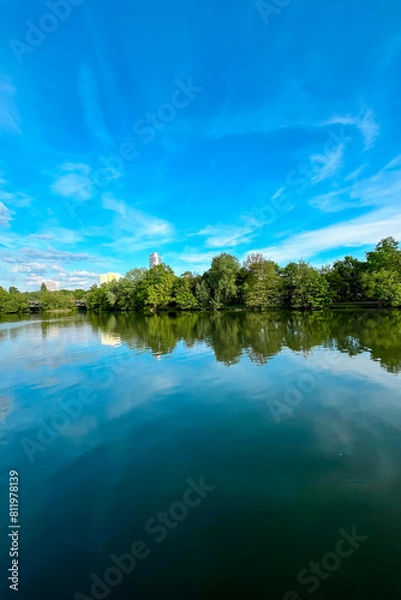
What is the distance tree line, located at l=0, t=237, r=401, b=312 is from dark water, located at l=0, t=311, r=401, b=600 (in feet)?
140

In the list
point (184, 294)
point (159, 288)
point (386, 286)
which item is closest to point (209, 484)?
point (386, 286)

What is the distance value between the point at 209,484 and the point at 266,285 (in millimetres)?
54944

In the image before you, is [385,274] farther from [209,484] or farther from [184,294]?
[209,484]

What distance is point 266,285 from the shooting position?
58.3 metres

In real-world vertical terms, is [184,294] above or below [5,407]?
above

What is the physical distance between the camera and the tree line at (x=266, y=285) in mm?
49000

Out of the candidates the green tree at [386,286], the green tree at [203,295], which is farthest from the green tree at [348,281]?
the green tree at [203,295]

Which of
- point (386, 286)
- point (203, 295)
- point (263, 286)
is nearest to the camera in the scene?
point (386, 286)

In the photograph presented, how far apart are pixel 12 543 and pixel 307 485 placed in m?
5.24

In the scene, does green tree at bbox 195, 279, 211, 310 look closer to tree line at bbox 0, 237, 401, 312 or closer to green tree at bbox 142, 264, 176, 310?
tree line at bbox 0, 237, 401, 312

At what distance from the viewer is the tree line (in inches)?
1929

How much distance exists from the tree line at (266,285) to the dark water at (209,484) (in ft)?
140

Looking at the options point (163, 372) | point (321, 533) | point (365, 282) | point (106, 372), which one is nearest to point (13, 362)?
point (106, 372)

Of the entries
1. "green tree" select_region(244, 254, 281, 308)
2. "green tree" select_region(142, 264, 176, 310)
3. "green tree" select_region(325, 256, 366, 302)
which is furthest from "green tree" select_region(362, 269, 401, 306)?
"green tree" select_region(142, 264, 176, 310)
